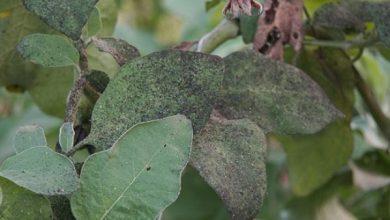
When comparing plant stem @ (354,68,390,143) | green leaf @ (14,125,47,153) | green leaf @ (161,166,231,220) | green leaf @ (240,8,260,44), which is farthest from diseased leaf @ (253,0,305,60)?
green leaf @ (161,166,231,220)

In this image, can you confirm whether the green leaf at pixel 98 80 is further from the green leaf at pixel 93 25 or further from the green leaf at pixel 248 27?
the green leaf at pixel 248 27

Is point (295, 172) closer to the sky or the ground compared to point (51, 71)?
closer to the ground

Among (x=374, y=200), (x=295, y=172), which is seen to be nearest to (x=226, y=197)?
(x=295, y=172)

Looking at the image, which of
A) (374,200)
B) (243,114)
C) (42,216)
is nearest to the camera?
(42,216)

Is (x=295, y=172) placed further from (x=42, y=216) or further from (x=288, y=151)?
(x=42, y=216)

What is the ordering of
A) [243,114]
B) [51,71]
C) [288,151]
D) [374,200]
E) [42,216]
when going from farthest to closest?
[374,200], [288,151], [51,71], [243,114], [42,216]

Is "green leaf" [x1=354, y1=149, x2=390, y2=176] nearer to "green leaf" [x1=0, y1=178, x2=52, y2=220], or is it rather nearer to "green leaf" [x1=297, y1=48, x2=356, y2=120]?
"green leaf" [x1=297, y1=48, x2=356, y2=120]
